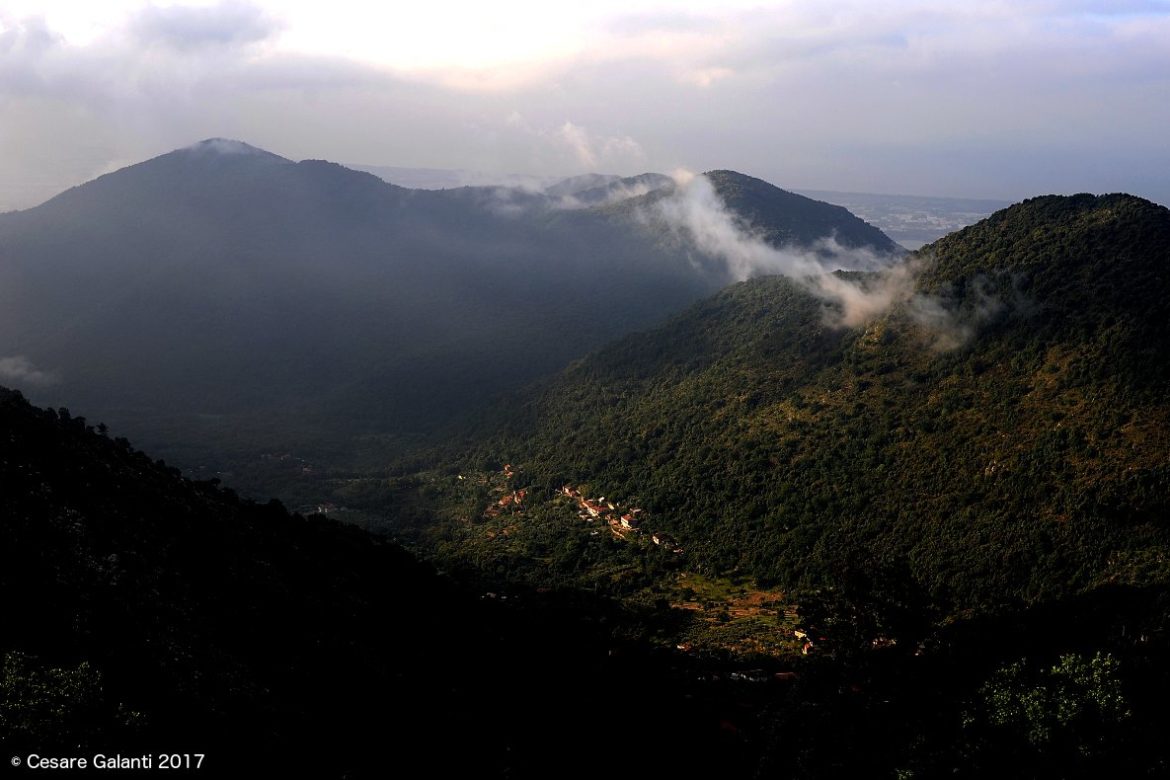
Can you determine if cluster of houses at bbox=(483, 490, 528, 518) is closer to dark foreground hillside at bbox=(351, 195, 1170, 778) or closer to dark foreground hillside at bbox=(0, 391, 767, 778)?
dark foreground hillside at bbox=(351, 195, 1170, 778)

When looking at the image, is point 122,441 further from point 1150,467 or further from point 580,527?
point 1150,467

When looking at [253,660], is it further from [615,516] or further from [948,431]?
[948,431]

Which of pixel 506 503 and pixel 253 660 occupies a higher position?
pixel 253 660

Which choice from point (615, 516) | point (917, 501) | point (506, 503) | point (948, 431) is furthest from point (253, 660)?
point (506, 503)

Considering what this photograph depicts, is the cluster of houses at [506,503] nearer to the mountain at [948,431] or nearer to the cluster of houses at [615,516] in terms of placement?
the mountain at [948,431]

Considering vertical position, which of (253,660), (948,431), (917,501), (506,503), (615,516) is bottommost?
(506,503)

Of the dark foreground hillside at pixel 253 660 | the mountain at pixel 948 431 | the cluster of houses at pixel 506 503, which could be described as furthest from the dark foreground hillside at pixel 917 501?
the dark foreground hillside at pixel 253 660
